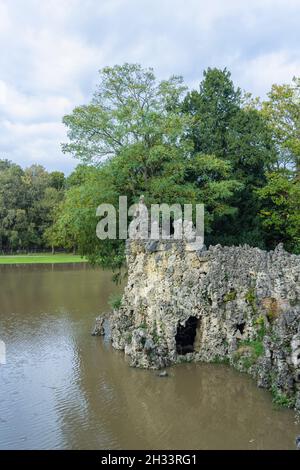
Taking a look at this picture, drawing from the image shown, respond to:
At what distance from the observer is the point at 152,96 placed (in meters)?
28.2

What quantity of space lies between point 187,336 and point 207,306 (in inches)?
94.5

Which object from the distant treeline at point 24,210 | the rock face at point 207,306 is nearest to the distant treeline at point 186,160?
the rock face at point 207,306

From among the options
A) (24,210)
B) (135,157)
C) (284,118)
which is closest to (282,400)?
(135,157)

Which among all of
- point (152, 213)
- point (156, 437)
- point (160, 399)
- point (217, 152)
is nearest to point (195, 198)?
point (152, 213)

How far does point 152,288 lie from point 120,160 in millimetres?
7771

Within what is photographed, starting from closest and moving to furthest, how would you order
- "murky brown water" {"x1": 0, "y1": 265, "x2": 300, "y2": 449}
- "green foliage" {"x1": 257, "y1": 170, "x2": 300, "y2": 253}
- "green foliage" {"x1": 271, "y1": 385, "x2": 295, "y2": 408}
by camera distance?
"murky brown water" {"x1": 0, "y1": 265, "x2": 300, "y2": 449}
"green foliage" {"x1": 271, "y1": 385, "x2": 295, "y2": 408}
"green foliage" {"x1": 257, "y1": 170, "x2": 300, "y2": 253}

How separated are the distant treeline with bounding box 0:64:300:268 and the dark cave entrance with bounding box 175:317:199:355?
6.39m

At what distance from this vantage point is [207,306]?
65.2ft

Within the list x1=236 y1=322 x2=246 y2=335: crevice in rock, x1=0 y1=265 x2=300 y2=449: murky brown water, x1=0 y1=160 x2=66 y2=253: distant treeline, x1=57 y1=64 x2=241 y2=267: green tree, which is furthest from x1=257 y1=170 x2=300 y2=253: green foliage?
x1=0 y1=160 x2=66 y2=253: distant treeline

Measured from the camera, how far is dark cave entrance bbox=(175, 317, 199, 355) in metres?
20.8

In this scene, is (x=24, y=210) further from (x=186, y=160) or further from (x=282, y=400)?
(x=282, y=400)

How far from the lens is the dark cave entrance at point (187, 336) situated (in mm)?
20812

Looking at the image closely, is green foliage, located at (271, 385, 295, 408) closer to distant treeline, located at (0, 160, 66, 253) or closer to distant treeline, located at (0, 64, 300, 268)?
distant treeline, located at (0, 64, 300, 268)

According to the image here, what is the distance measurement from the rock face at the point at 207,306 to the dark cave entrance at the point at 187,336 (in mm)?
45
